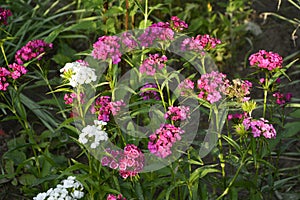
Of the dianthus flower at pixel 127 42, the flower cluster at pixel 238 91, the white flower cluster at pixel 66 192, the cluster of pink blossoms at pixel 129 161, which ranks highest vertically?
the dianthus flower at pixel 127 42

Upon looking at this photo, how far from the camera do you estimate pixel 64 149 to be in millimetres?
4395

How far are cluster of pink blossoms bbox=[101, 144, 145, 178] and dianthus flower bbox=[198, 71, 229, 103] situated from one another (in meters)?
0.43

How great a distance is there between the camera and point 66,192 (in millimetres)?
2814

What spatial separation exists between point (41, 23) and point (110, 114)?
8.18ft

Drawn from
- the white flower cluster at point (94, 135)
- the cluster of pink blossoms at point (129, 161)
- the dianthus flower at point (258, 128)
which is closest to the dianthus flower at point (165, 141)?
the cluster of pink blossoms at point (129, 161)

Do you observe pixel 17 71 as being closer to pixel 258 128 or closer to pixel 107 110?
pixel 107 110

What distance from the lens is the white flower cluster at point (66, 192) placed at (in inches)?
110

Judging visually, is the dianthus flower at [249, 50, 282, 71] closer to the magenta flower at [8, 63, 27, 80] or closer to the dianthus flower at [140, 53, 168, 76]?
the dianthus flower at [140, 53, 168, 76]

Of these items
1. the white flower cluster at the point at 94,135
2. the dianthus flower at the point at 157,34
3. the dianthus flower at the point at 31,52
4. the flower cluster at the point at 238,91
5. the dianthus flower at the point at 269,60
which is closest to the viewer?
the white flower cluster at the point at 94,135

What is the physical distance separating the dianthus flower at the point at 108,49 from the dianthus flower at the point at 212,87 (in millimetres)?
491

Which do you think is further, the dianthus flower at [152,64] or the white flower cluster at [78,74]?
the dianthus flower at [152,64]

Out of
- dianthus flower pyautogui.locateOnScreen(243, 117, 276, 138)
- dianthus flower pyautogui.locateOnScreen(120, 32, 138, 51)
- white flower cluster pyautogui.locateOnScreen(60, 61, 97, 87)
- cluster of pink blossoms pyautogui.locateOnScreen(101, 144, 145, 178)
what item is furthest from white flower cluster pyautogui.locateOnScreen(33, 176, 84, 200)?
dianthus flower pyautogui.locateOnScreen(243, 117, 276, 138)

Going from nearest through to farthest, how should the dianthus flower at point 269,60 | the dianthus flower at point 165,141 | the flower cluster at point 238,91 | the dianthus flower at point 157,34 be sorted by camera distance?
the dianthus flower at point 165,141, the flower cluster at point 238,91, the dianthus flower at point 269,60, the dianthus flower at point 157,34

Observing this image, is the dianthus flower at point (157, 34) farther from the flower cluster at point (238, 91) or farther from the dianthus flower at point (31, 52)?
the dianthus flower at point (31, 52)
